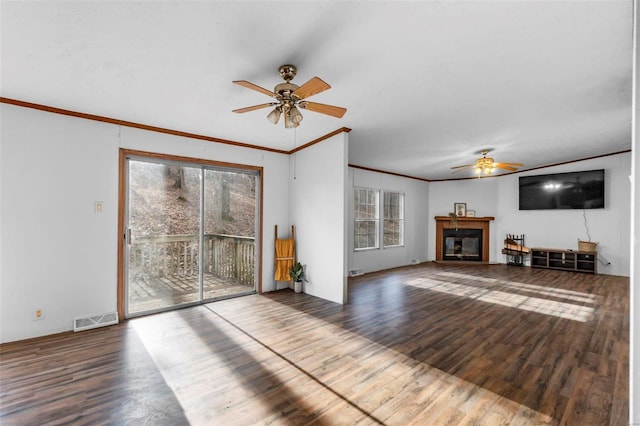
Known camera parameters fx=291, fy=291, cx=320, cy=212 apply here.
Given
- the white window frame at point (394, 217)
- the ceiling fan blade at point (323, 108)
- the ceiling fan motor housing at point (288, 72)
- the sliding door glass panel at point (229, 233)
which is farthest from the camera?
the white window frame at point (394, 217)

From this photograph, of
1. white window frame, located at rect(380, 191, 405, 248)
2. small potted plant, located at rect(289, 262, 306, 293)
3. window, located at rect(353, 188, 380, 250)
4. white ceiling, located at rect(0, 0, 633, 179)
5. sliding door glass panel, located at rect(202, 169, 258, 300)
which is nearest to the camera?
white ceiling, located at rect(0, 0, 633, 179)

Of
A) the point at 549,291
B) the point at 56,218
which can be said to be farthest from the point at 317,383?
the point at 549,291

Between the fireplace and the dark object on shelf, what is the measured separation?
2.36 feet

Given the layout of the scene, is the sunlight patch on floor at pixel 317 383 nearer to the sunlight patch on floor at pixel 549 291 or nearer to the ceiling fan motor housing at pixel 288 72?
the ceiling fan motor housing at pixel 288 72

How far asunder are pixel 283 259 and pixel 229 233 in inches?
41.6

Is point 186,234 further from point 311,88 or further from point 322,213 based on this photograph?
point 311,88

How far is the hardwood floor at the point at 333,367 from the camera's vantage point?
2.07m

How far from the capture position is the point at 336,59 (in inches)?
101

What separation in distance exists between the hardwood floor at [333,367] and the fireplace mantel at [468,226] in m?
4.12

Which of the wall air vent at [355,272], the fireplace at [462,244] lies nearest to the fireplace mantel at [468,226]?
the fireplace at [462,244]

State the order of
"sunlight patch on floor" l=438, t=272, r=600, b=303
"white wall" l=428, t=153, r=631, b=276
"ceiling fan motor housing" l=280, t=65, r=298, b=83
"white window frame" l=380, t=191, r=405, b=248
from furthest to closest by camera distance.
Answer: "white window frame" l=380, t=191, r=405, b=248 → "white wall" l=428, t=153, r=631, b=276 → "sunlight patch on floor" l=438, t=272, r=600, b=303 → "ceiling fan motor housing" l=280, t=65, r=298, b=83

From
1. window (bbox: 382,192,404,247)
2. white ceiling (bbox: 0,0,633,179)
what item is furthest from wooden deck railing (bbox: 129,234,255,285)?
window (bbox: 382,192,404,247)

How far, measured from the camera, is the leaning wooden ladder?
525 centimetres

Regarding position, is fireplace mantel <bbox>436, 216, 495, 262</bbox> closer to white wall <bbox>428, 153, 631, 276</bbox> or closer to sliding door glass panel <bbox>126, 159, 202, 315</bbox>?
white wall <bbox>428, 153, 631, 276</bbox>
